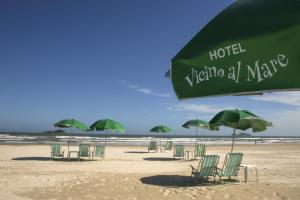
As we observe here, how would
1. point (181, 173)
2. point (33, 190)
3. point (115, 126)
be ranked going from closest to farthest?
point (33, 190) < point (181, 173) < point (115, 126)

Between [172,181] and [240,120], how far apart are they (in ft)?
9.04

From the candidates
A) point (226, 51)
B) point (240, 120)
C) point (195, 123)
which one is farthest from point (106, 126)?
point (226, 51)

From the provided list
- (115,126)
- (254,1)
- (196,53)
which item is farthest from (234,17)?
(115,126)

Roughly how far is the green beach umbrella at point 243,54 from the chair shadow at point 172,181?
7450 millimetres

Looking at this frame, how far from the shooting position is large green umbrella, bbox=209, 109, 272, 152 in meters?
9.78

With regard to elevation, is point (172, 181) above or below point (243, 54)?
below

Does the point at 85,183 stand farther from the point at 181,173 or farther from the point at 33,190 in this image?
the point at 181,173

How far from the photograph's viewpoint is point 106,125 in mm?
17453

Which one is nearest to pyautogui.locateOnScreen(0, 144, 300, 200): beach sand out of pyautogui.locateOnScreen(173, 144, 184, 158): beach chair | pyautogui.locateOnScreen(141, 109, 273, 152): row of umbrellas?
pyautogui.locateOnScreen(141, 109, 273, 152): row of umbrellas

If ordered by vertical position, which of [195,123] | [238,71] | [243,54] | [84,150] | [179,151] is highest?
[195,123]

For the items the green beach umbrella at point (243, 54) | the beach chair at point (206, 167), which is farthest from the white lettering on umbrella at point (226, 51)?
the beach chair at point (206, 167)

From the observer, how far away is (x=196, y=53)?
2611mm

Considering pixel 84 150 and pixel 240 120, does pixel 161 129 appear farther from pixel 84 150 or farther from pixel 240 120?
pixel 240 120

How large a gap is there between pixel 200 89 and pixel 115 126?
15.3 metres
